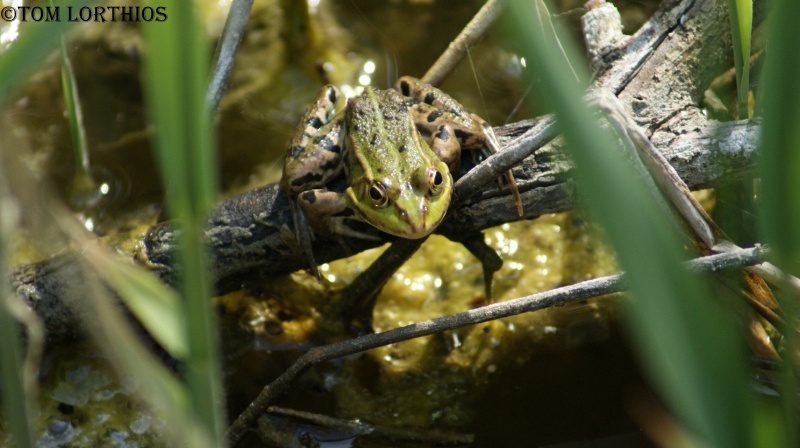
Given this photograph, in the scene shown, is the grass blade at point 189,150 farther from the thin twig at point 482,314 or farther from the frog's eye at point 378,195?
the frog's eye at point 378,195

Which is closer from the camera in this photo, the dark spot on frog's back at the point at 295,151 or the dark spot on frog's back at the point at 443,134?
the dark spot on frog's back at the point at 443,134

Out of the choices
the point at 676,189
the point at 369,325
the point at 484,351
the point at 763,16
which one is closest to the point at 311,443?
the point at 369,325

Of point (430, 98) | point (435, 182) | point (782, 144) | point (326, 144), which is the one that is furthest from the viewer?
point (430, 98)

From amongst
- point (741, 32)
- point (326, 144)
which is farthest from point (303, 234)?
point (741, 32)

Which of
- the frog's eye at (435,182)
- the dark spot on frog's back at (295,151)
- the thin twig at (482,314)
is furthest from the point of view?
the dark spot on frog's back at (295,151)

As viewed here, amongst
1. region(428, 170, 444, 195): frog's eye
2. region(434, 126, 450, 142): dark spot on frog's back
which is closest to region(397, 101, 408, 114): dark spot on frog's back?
region(434, 126, 450, 142): dark spot on frog's back

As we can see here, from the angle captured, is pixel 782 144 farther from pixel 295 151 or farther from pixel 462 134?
pixel 295 151

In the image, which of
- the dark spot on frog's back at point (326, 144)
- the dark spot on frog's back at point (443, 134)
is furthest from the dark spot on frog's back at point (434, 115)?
the dark spot on frog's back at point (326, 144)

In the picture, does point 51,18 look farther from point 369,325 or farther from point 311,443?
point 369,325
